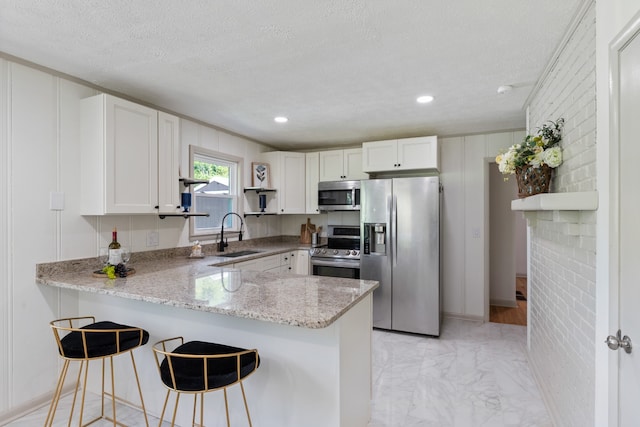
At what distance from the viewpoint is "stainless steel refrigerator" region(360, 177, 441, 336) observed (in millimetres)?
3590

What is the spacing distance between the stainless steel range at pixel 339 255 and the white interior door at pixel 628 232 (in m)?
2.88

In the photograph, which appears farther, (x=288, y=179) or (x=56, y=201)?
(x=288, y=179)

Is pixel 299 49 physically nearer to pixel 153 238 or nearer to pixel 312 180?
pixel 153 238

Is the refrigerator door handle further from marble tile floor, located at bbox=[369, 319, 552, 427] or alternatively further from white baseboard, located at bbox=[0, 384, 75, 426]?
white baseboard, located at bbox=[0, 384, 75, 426]

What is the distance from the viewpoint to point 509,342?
11.2 ft

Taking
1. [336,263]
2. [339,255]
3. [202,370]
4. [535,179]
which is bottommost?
[202,370]

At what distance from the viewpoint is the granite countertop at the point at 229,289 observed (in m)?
1.52

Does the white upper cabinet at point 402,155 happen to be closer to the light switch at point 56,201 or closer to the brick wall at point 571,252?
the brick wall at point 571,252

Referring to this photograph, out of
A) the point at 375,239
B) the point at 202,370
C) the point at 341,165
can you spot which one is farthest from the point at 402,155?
the point at 202,370

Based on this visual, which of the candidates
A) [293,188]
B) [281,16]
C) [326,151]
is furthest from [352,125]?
[281,16]

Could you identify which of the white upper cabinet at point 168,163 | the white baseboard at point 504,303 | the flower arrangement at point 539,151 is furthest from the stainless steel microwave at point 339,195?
the white baseboard at point 504,303

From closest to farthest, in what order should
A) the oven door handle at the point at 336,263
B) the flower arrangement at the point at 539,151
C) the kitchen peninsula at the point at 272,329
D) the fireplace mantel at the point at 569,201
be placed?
1. the fireplace mantel at the point at 569,201
2. the kitchen peninsula at the point at 272,329
3. the flower arrangement at the point at 539,151
4. the oven door handle at the point at 336,263

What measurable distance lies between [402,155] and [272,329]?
2857mm

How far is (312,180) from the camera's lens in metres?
4.69
